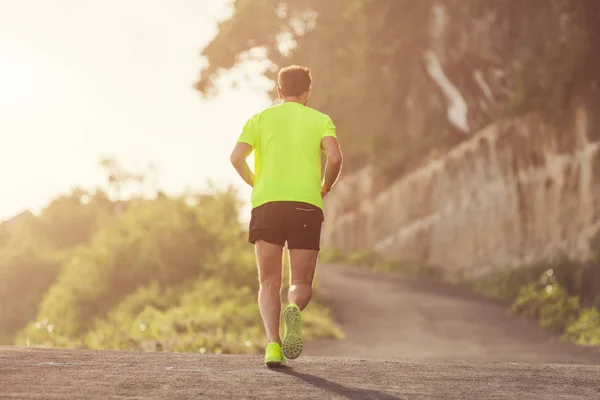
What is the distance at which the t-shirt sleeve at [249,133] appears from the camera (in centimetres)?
725

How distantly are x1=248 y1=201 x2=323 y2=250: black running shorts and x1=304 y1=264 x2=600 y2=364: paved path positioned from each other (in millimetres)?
4186

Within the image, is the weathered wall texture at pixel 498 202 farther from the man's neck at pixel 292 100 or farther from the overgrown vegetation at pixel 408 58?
the man's neck at pixel 292 100

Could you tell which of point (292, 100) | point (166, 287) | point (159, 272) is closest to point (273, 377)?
point (292, 100)

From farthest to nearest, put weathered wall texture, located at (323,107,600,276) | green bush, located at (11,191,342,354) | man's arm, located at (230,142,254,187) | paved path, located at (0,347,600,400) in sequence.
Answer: weathered wall texture, located at (323,107,600,276) < green bush, located at (11,191,342,354) < man's arm, located at (230,142,254,187) < paved path, located at (0,347,600,400)

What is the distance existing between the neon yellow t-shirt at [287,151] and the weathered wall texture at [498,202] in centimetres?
1532

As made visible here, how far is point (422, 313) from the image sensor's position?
813 inches

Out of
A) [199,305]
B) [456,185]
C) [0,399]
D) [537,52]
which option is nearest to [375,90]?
[456,185]

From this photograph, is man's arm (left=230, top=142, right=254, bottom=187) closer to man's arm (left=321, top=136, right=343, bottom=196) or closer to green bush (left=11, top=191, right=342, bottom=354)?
man's arm (left=321, top=136, right=343, bottom=196)

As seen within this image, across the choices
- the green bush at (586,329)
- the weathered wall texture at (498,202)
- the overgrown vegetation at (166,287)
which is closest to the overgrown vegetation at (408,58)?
the weathered wall texture at (498,202)

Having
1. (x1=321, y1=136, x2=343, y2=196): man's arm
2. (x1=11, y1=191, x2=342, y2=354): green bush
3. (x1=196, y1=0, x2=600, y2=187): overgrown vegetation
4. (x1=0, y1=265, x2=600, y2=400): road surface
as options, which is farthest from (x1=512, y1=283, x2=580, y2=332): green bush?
(x1=321, y1=136, x2=343, y2=196): man's arm

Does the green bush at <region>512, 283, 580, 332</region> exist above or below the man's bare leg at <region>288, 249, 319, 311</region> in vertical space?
above

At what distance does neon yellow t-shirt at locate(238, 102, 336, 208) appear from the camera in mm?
7043

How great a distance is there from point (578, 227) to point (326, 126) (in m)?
16.3

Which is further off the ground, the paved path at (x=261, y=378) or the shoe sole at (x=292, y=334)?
the shoe sole at (x=292, y=334)
